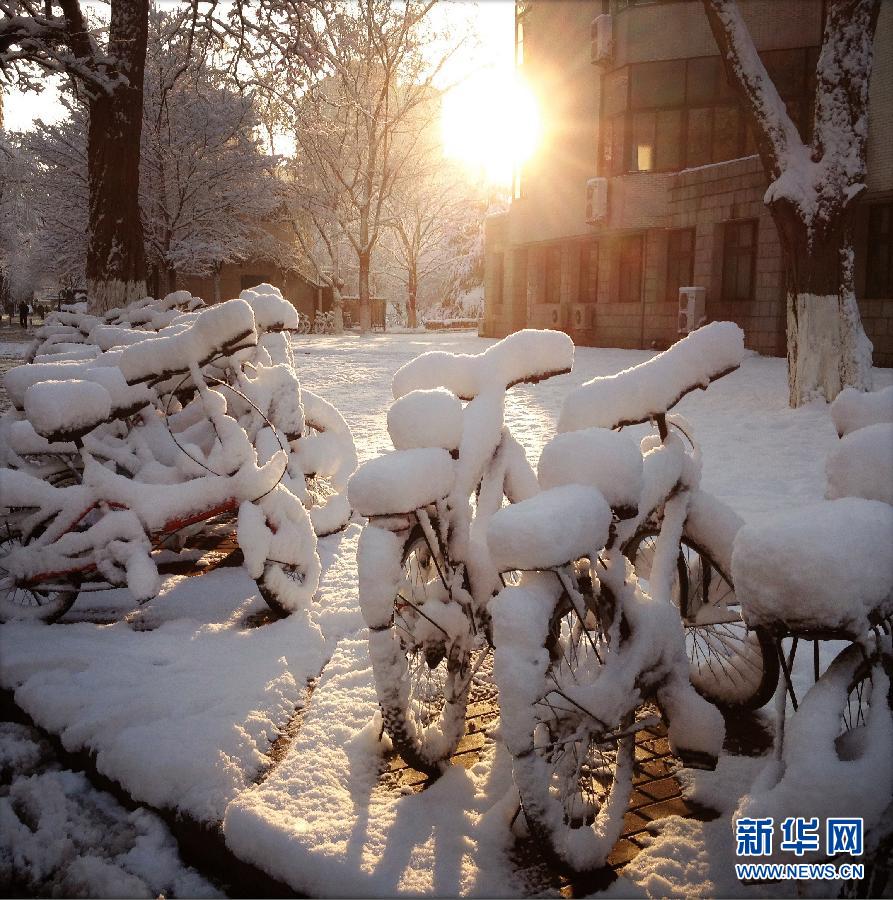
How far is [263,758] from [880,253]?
17.4 metres

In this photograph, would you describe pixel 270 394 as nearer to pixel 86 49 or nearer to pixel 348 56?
pixel 86 49

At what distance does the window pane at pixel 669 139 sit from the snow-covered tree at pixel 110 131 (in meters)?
15.4

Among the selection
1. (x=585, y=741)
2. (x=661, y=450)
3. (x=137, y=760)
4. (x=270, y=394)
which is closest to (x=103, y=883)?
(x=137, y=760)

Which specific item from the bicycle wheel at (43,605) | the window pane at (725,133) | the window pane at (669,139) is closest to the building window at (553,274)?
the window pane at (669,139)

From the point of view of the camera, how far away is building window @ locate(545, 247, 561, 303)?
26.3m

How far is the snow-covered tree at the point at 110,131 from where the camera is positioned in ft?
32.6

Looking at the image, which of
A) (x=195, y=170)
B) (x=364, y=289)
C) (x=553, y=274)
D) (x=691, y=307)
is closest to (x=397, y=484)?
(x=691, y=307)

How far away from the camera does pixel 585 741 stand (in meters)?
2.17

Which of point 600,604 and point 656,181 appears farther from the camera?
point 656,181

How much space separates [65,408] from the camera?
354 cm

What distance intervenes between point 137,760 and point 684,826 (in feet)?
5.92

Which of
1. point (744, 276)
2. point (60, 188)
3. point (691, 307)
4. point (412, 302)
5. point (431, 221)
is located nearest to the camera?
point (691, 307)

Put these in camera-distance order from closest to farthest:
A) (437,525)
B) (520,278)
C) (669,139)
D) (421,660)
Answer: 1. (437,525)
2. (421,660)
3. (669,139)
4. (520,278)

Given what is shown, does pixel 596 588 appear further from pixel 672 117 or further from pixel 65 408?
pixel 672 117
